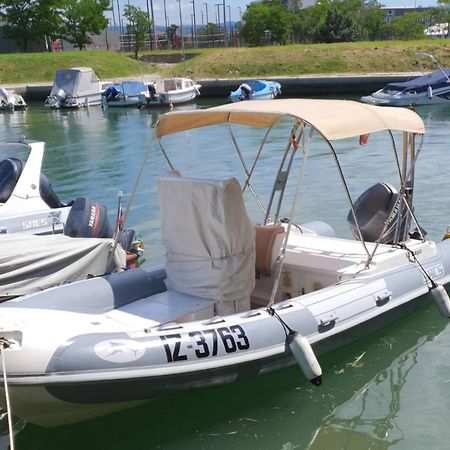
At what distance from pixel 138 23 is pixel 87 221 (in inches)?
2285

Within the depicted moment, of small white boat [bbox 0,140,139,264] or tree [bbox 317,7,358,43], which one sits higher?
tree [bbox 317,7,358,43]

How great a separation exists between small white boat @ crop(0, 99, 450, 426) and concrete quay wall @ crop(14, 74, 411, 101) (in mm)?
28042

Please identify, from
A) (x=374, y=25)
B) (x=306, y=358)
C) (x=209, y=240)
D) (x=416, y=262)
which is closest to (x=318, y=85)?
(x=374, y=25)

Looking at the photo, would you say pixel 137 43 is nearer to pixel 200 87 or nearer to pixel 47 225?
pixel 200 87

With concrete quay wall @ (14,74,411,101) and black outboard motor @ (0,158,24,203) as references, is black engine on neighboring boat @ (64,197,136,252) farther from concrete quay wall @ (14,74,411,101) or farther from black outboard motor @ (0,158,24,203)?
concrete quay wall @ (14,74,411,101)

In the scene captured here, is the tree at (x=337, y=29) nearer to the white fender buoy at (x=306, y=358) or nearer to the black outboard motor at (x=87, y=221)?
the black outboard motor at (x=87, y=221)

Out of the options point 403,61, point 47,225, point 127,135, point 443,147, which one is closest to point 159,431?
point 47,225

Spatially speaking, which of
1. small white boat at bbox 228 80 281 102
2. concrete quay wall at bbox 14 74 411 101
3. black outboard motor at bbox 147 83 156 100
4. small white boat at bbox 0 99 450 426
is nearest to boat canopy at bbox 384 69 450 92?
concrete quay wall at bbox 14 74 411 101

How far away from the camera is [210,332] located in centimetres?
542

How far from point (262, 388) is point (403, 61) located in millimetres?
35512

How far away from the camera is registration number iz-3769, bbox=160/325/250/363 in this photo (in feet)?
17.2

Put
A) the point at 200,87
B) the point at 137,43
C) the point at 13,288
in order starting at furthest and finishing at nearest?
the point at 137,43 < the point at 200,87 < the point at 13,288

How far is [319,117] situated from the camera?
581cm

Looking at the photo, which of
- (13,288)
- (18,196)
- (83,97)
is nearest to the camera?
(13,288)
